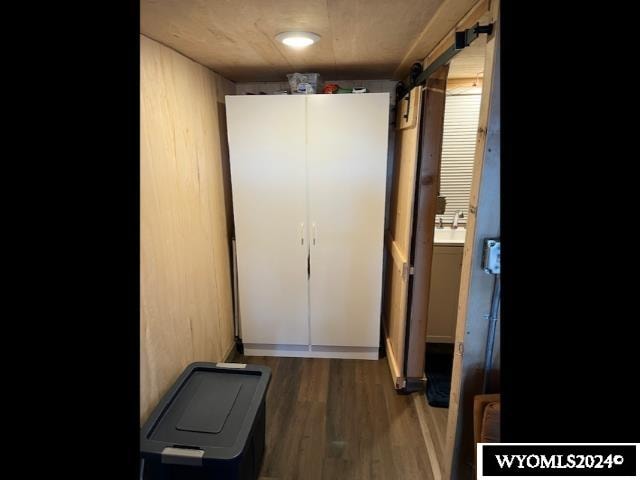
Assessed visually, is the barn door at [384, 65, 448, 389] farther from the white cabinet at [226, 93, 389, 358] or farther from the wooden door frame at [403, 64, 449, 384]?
the white cabinet at [226, 93, 389, 358]

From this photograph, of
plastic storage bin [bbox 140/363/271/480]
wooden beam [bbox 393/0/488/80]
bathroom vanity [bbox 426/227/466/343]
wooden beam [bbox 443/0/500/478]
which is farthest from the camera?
bathroom vanity [bbox 426/227/466/343]

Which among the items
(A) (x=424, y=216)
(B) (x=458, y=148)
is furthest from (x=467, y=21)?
(B) (x=458, y=148)

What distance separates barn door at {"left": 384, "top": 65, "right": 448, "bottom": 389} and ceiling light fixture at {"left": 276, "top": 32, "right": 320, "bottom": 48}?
0.63 meters

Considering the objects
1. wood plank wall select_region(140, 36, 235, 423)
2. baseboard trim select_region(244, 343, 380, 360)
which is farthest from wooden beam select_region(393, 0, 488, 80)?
baseboard trim select_region(244, 343, 380, 360)

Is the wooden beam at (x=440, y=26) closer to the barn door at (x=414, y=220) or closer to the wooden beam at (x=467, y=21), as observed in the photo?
the wooden beam at (x=467, y=21)

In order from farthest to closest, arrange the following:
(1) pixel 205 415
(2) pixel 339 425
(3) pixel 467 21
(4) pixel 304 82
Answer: (4) pixel 304 82 < (2) pixel 339 425 < (1) pixel 205 415 < (3) pixel 467 21

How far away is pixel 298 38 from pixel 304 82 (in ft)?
2.70

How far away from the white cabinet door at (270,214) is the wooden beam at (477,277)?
146 cm

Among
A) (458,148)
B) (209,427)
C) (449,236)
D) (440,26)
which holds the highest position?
(440,26)

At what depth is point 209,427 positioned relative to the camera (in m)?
1.48

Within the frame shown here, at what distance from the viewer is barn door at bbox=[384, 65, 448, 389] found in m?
1.97

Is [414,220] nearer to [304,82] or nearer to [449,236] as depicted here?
[449,236]
